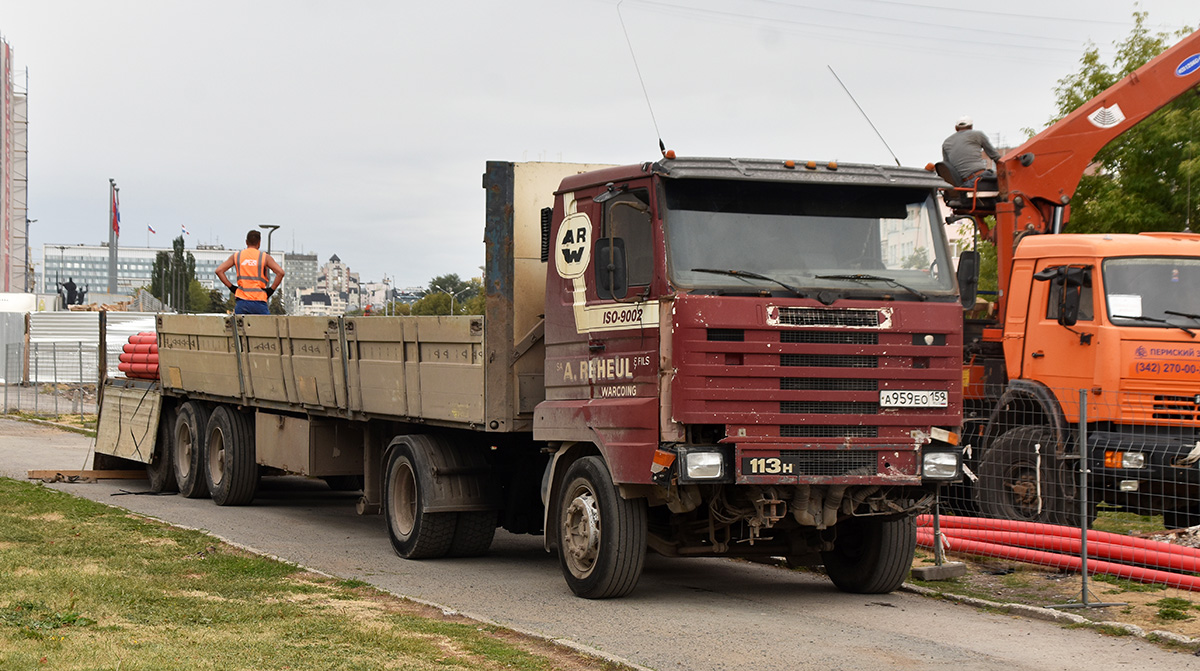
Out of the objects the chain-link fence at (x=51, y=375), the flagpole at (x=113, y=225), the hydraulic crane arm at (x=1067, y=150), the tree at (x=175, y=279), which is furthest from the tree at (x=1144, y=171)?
the tree at (x=175, y=279)

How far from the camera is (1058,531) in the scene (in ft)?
35.7

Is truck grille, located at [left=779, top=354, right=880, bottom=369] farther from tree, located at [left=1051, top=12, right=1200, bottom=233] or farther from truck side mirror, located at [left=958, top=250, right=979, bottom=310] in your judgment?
tree, located at [left=1051, top=12, right=1200, bottom=233]

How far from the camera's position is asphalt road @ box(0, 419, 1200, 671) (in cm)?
775

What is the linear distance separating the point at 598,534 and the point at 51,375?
133 ft

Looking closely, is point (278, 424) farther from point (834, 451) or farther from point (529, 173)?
point (834, 451)

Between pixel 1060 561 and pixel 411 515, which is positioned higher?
pixel 411 515

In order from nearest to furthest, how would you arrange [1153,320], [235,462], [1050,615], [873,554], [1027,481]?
[1050,615] → [873,554] → [1153,320] → [1027,481] → [235,462]

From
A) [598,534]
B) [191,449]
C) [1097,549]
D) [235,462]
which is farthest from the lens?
[191,449]

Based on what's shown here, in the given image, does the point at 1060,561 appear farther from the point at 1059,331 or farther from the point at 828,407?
the point at 1059,331

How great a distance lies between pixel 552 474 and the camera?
10195 mm

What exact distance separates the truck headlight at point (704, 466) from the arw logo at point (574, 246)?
5.82 ft

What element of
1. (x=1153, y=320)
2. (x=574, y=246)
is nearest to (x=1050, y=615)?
(x=574, y=246)

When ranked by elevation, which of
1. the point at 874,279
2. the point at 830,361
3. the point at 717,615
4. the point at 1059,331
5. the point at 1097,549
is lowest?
the point at 717,615

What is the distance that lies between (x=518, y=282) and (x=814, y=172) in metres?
2.73
